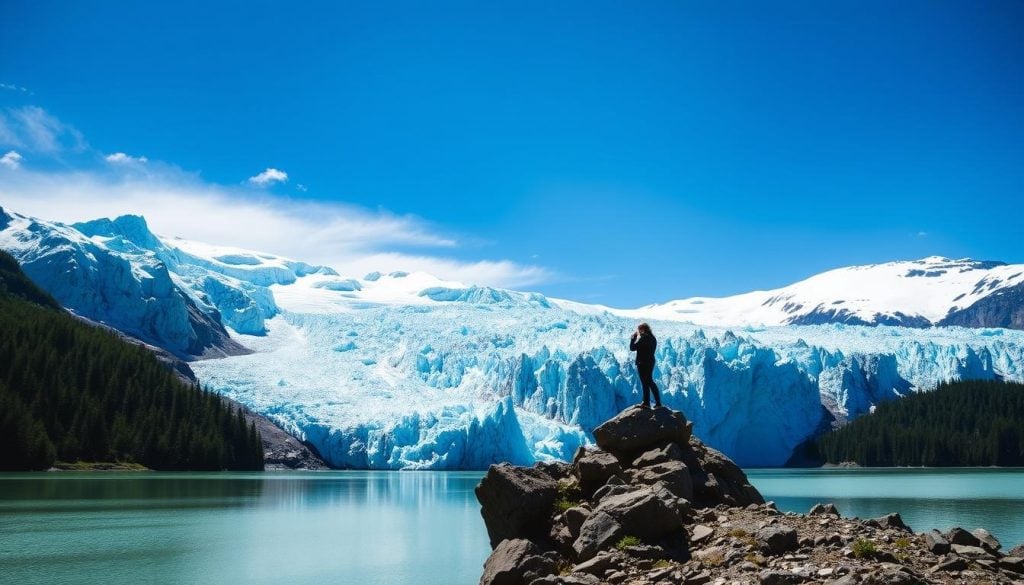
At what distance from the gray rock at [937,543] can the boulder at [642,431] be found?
15.3 feet

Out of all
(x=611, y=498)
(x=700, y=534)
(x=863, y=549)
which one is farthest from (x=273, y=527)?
(x=863, y=549)

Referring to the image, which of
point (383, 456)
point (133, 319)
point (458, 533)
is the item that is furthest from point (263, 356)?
point (458, 533)

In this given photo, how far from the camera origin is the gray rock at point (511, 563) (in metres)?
12.0

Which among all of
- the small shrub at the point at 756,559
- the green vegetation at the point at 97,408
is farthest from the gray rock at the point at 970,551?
the green vegetation at the point at 97,408

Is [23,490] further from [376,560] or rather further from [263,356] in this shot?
[263,356]

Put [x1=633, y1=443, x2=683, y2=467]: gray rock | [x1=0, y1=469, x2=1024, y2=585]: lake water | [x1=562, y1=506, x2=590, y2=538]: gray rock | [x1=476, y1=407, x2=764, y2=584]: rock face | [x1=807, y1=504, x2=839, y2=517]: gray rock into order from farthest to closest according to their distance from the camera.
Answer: [x1=0, y1=469, x2=1024, y2=585]: lake water, [x1=633, y1=443, x2=683, y2=467]: gray rock, [x1=807, y1=504, x2=839, y2=517]: gray rock, [x1=562, y1=506, x2=590, y2=538]: gray rock, [x1=476, y1=407, x2=764, y2=584]: rock face

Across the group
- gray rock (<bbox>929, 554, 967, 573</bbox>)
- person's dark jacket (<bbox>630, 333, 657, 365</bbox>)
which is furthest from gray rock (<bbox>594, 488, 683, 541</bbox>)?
person's dark jacket (<bbox>630, 333, 657, 365</bbox>)

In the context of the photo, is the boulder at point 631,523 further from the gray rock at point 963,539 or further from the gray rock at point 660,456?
the gray rock at point 963,539

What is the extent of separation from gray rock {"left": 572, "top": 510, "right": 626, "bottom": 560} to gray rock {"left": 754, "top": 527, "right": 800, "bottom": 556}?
2056 millimetres

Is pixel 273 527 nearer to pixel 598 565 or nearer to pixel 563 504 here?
pixel 563 504

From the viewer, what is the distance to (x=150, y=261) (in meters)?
131

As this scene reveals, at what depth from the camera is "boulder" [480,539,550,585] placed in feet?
39.4

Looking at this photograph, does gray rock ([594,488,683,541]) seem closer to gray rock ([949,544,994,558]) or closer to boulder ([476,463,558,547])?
boulder ([476,463,558,547])

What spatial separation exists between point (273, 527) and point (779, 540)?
24.8m
